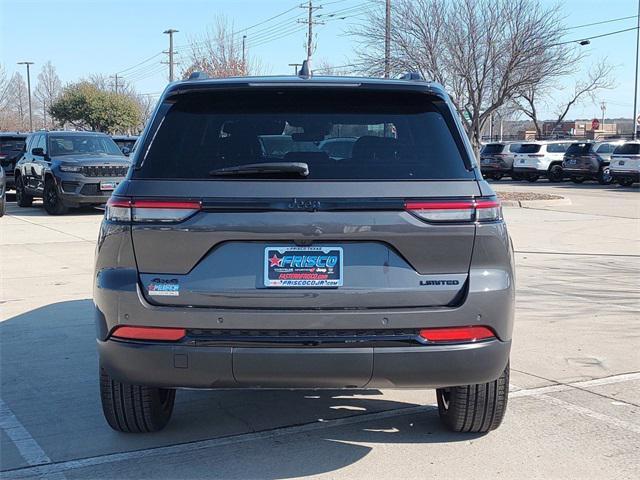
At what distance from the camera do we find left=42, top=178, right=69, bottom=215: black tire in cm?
1725

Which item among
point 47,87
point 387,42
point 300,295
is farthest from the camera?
point 47,87

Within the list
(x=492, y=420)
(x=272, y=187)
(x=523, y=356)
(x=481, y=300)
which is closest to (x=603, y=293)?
(x=523, y=356)

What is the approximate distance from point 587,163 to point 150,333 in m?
29.4

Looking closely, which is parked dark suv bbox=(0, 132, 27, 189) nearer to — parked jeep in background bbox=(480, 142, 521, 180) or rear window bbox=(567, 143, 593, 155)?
parked jeep in background bbox=(480, 142, 521, 180)

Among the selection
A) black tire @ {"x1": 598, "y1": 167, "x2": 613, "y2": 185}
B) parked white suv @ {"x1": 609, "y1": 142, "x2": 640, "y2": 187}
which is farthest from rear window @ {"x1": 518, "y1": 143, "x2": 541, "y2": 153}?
parked white suv @ {"x1": 609, "y1": 142, "x2": 640, "y2": 187}

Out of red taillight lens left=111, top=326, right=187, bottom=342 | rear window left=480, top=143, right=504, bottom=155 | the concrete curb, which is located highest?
rear window left=480, top=143, right=504, bottom=155

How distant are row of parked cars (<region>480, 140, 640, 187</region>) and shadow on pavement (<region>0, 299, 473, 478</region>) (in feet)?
87.1

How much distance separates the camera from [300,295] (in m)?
3.53

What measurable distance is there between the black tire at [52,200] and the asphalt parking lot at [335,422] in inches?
387

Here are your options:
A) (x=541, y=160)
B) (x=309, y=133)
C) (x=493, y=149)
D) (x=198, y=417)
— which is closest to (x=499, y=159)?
(x=493, y=149)

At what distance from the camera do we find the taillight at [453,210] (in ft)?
11.8

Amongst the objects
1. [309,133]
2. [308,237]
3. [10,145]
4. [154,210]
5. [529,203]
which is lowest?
[529,203]

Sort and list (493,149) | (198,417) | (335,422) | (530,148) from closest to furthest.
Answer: (335,422) → (198,417) → (530,148) → (493,149)

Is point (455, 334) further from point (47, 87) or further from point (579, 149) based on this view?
point (47, 87)
